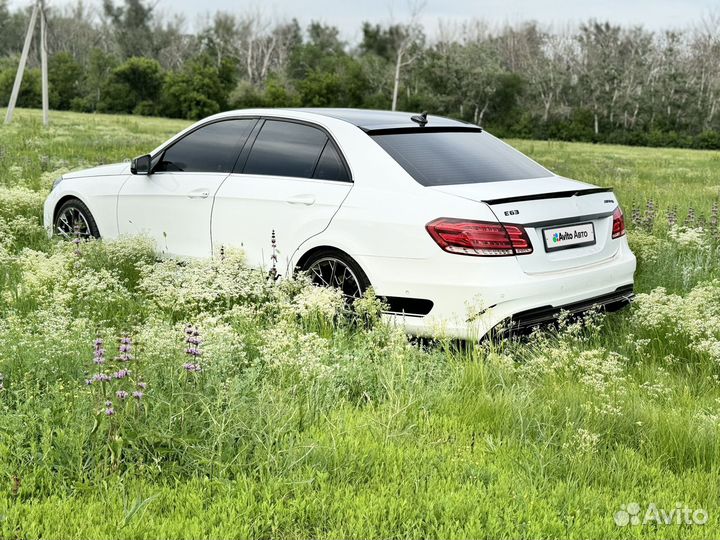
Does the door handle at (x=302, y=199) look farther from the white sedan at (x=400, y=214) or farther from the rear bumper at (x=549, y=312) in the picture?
the rear bumper at (x=549, y=312)

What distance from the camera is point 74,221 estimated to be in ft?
28.0

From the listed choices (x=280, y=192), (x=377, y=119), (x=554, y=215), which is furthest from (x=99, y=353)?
(x=377, y=119)

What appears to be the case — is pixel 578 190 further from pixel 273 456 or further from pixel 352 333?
pixel 273 456

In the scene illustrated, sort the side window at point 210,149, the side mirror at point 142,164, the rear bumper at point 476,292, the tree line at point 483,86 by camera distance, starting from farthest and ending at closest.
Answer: the tree line at point 483,86 < the side mirror at point 142,164 < the side window at point 210,149 < the rear bumper at point 476,292

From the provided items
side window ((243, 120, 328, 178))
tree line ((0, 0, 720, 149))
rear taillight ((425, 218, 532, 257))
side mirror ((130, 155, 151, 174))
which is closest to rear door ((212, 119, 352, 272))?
side window ((243, 120, 328, 178))

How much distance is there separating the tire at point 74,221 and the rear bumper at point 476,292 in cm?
397

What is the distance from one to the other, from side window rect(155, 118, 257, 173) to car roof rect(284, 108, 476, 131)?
0.59m

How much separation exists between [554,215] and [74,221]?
5.35m

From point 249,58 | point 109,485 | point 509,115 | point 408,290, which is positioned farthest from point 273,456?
point 249,58

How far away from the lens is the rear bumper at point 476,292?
16.7 ft

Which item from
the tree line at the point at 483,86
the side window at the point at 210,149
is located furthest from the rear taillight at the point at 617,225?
the tree line at the point at 483,86

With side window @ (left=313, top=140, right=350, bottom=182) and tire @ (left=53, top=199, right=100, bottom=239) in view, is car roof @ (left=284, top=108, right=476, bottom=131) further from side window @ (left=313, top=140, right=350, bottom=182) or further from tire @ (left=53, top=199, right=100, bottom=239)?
tire @ (left=53, top=199, right=100, bottom=239)

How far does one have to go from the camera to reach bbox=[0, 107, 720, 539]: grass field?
3.18 meters

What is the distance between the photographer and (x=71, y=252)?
7.27 meters
